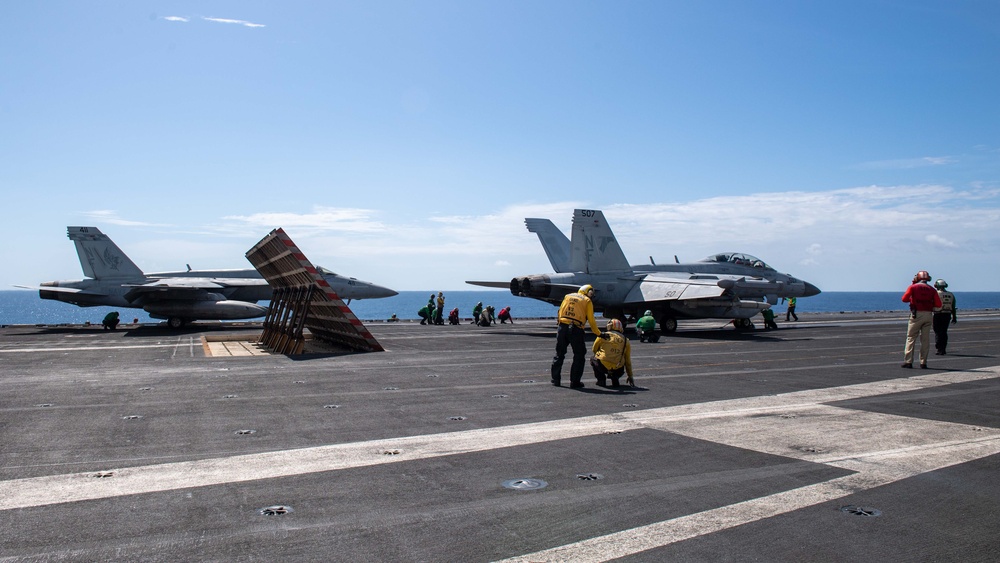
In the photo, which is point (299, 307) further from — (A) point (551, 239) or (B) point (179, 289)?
(A) point (551, 239)

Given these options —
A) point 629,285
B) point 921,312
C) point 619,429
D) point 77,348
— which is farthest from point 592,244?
point 619,429

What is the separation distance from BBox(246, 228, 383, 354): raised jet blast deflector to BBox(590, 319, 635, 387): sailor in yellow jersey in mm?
8632

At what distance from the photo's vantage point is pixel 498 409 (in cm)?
973

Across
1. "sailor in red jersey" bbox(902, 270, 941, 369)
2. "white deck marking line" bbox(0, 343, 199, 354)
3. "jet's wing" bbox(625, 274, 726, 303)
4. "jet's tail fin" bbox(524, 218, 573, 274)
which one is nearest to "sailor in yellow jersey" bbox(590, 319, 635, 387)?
"sailor in red jersey" bbox(902, 270, 941, 369)

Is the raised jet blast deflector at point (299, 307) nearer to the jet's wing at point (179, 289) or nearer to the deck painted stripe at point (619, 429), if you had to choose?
the jet's wing at point (179, 289)

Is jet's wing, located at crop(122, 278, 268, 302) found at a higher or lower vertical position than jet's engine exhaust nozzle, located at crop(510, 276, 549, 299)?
lower

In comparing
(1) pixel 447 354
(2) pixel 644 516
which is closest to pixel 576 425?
Answer: (2) pixel 644 516

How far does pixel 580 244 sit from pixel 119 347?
17383 millimetres

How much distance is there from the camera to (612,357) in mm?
12227

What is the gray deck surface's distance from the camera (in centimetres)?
449

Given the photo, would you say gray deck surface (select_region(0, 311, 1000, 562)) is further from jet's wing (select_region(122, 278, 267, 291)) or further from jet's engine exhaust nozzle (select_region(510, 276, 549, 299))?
jet's wing (select_region(122, 278, 267, 291))

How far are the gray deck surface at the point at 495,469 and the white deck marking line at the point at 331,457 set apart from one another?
3 cm

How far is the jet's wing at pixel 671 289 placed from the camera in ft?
90.2

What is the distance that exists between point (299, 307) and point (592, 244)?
1291cm
